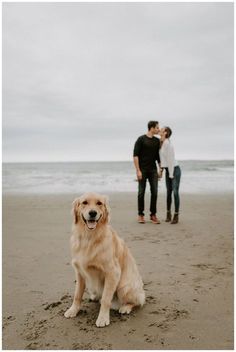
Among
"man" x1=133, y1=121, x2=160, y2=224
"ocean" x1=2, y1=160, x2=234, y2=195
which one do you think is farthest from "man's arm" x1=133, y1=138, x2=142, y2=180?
"ocean" x1=2, y1=160, x2=234, y2=195

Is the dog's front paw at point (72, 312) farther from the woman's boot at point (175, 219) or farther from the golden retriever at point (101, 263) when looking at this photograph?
the woman's boot at point (175, 219)

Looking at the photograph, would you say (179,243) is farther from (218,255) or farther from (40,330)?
(40,330)

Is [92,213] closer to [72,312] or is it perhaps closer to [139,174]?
[72,312]

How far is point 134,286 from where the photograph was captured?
3.25 m

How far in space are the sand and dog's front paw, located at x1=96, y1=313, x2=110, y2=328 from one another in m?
0.05

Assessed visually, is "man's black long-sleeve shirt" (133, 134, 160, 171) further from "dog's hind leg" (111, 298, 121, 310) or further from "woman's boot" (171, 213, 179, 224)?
"dog's hind leg" (111, 298, 121, 310)

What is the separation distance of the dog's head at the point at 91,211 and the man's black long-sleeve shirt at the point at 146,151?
13.8 feet

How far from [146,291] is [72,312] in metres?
0.93

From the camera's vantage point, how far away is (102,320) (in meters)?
3.00

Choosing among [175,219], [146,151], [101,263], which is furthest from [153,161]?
[101,263]

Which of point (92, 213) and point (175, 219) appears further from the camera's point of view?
point (175, 219)

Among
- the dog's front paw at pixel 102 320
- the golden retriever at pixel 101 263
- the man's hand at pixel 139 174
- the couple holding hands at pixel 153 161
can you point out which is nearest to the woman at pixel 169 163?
the couple holding hands at pixel 153 161

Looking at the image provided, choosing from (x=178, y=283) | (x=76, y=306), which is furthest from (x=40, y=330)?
(x=178, y=283)

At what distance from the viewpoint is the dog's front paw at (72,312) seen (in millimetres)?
3188
